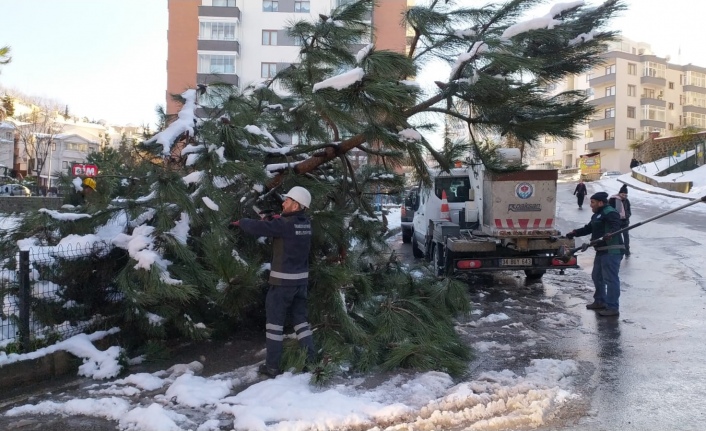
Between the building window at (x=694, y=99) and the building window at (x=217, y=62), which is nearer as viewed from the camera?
the building window at (x=217, y=62)

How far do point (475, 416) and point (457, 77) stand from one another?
2.79 meters

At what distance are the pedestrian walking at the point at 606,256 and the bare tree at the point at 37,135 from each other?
4672cm

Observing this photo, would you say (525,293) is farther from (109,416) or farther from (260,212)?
(109,416)

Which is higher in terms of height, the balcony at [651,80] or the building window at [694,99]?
the balcony at [651,80]

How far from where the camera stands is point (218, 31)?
138 feet

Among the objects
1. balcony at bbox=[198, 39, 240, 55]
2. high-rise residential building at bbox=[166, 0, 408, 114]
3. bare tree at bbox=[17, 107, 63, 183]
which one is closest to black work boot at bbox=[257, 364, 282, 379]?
high-rise residential building at bbox=[166, 0, 408, 114]

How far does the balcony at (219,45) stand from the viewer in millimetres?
41438

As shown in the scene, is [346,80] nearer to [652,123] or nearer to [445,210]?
[445,210]

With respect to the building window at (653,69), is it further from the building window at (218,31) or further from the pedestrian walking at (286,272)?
the pedestrian walking at (286,272)

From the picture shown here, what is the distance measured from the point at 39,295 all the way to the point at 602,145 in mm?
67788

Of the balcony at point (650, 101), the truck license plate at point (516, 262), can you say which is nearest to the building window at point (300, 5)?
the truck license plate at point (516, 262)

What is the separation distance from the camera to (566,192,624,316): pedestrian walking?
24.9 feet

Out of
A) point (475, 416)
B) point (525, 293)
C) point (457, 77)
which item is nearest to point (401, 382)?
point (475, 416)

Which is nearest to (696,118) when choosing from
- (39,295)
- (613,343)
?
(613,343)
